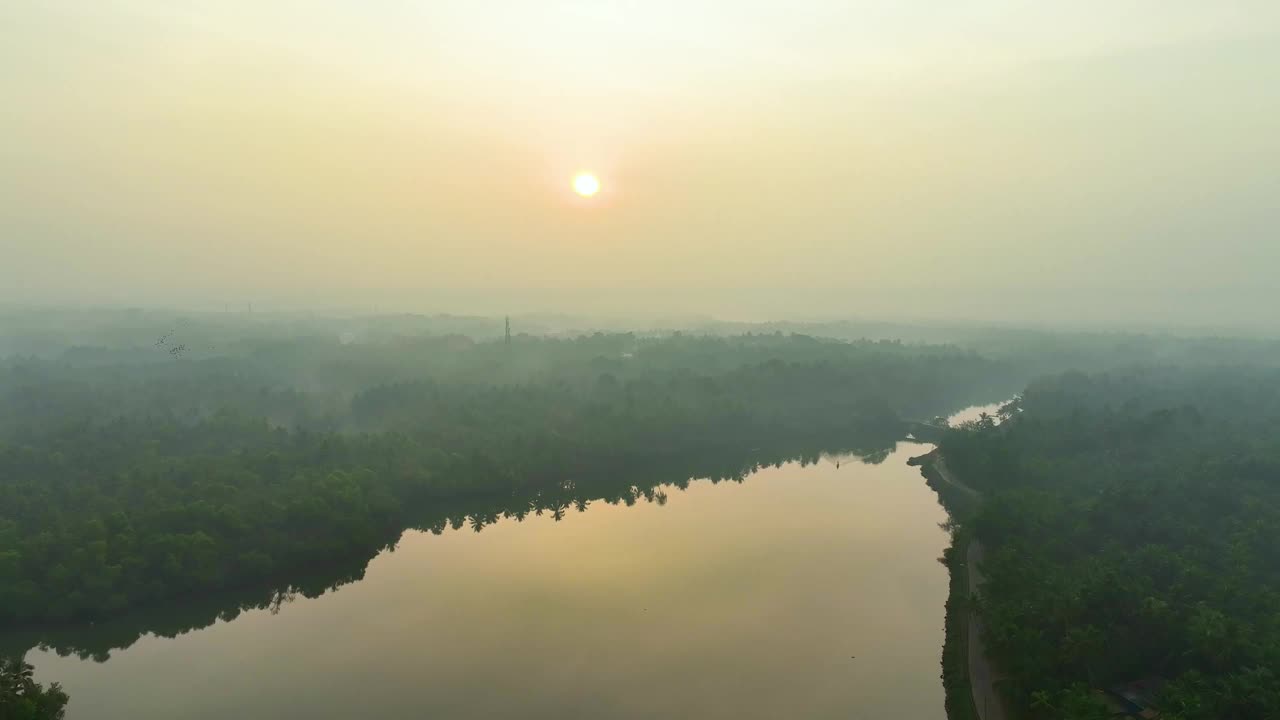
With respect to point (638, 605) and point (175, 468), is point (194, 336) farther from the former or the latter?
point (638, 605)

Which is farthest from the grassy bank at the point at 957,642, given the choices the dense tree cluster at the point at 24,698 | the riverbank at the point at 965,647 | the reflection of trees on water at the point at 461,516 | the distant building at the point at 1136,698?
the dense tree cluster at the point at 24,698

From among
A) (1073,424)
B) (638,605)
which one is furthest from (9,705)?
(1073,424)

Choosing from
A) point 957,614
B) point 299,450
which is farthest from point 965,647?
point 299,450

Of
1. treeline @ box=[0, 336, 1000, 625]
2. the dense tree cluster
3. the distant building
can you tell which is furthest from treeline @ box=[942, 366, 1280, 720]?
the dense tree cluster

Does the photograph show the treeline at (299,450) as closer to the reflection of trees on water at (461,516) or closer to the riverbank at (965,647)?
the reflection of trees on water at (461,516)

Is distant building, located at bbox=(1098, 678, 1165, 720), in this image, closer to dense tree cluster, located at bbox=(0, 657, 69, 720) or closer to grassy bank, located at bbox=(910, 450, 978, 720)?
grassy bank, located at bbox=(910, 450, 978, 720)

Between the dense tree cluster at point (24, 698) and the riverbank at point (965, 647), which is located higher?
the dense tree cluster at point (24, 698)
